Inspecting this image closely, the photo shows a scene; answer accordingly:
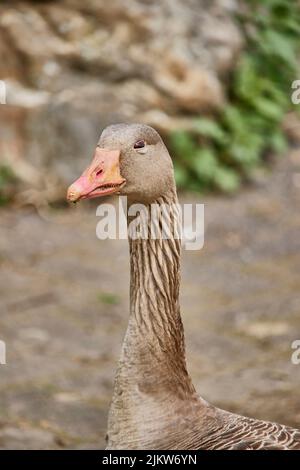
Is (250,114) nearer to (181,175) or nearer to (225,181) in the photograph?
(225,181)

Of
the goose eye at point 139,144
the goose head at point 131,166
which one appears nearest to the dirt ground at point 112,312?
the goose head at point 131,166

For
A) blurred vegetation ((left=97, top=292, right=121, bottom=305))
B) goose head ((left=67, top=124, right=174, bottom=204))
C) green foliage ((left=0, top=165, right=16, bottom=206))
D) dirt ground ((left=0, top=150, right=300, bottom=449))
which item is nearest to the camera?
goose head ((left=67, top=124, right=174, bottom=204))

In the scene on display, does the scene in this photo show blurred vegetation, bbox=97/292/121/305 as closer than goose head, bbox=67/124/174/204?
No

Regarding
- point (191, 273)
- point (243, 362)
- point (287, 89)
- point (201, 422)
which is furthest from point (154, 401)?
point (287, 89)

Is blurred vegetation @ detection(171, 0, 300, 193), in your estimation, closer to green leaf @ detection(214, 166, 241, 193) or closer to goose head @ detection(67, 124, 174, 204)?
green leaf @ detection(214, 166, 241, 193)

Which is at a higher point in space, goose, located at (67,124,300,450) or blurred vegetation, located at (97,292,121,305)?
blurred vegetation, located at (97,292,121,305)

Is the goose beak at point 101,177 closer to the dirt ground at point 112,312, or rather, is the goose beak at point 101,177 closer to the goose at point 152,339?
the goose at point 152,339

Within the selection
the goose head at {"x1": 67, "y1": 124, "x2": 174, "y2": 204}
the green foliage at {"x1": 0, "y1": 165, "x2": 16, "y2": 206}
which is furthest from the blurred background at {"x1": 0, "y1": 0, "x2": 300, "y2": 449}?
the goose head at {"x1": 67, "y1": 124, "x2": 174, "y2": 204}

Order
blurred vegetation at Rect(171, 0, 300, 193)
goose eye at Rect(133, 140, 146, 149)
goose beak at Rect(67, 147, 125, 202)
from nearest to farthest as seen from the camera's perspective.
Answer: goose beak at Rect(67, 147, 125, 202) < goose eye at Rect(133, 140, 146, 149) < blurred vegetation at Rect(171, 0, 300, 193)

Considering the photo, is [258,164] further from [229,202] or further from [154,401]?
[154,401]

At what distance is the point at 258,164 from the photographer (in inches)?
423

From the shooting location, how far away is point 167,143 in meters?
10.2

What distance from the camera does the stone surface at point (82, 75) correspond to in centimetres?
994

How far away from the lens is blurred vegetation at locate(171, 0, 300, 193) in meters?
10.2
